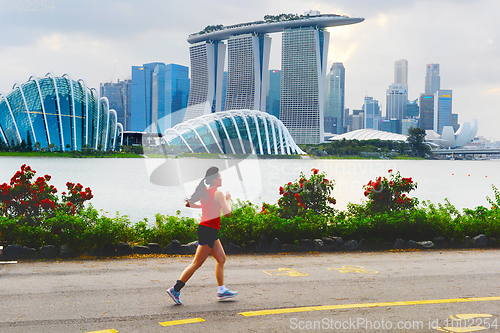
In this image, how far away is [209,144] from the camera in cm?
9094

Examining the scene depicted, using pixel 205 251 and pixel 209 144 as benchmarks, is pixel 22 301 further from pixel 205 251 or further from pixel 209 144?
pixel 209 144

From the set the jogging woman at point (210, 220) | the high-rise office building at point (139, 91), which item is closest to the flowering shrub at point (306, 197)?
the jogging woman at point (210, 220)

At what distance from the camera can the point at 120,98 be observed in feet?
451

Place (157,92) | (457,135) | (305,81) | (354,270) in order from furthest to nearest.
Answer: (457,135), (305,81), (157,92), (354,270)

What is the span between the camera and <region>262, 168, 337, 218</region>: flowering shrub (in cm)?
1030

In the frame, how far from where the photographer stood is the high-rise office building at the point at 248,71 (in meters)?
185

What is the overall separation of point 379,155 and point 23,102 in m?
97.1

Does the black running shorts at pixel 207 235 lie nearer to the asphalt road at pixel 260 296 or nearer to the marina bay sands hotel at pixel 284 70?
the asphalt road at pixel 260 296

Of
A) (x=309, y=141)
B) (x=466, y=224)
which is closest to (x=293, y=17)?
(x=309, y=141)

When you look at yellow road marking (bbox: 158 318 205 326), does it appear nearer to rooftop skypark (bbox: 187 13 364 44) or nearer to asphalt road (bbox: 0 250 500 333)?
asphalt road (bbox: 0 250 500 333)

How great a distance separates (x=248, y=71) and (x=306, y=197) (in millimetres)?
180201

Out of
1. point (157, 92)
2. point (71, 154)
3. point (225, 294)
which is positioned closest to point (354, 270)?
point (225, 294)

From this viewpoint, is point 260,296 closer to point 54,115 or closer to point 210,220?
point 210,220

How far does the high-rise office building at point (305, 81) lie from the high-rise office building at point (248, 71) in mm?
8956
